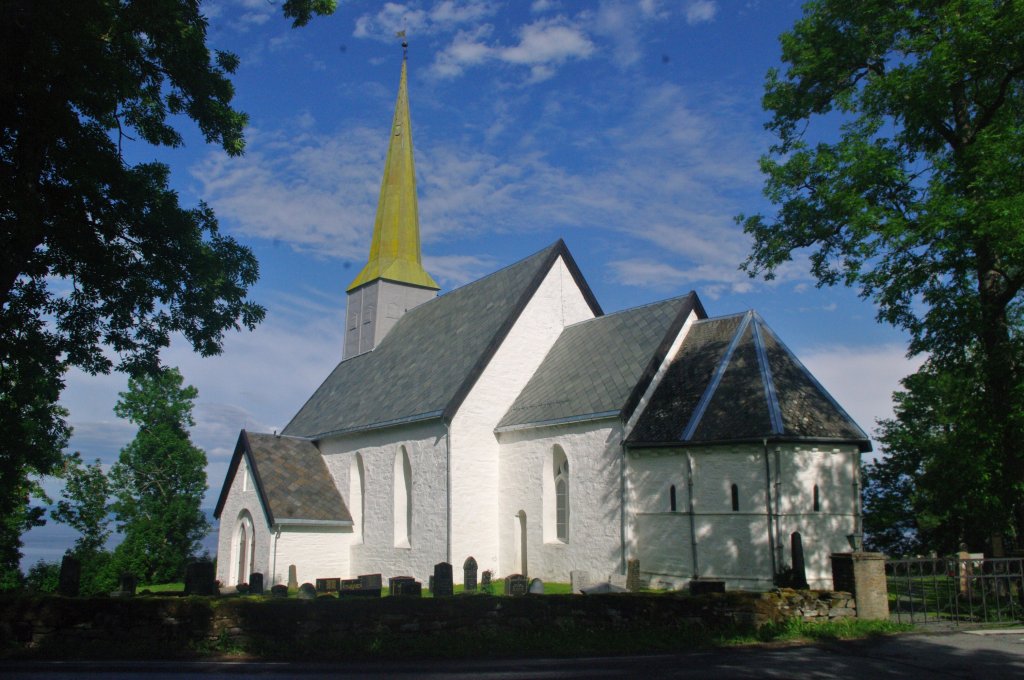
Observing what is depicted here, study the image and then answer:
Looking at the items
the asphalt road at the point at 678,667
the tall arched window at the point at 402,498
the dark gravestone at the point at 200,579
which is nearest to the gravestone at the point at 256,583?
the dark gravestone at the point at 200,579

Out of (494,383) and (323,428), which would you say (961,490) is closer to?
(494,383)

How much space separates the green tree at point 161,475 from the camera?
4112cm

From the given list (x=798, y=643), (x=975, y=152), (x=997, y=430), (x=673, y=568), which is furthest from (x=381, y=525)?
(x=975, y=152)

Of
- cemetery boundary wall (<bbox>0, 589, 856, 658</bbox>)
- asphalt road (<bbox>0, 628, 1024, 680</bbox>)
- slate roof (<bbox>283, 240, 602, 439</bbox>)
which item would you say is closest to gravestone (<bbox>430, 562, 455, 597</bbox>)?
cemetery boundary wall (<bbox>0, 589, 856, 658</bbox>)

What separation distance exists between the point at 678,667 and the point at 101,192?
1177 centimetres

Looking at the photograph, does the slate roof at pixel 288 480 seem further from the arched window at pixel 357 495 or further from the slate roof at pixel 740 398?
the slate roof at pixel 740 398

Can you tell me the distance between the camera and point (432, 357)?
87.8 ft

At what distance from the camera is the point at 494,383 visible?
23562 mm

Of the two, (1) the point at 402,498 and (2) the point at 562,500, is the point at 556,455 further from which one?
(1) the point at 402,498

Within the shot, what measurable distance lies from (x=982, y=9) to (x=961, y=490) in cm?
906

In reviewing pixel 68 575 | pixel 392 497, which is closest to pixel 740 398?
pixel 392 497

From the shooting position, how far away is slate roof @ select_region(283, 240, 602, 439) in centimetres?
2375

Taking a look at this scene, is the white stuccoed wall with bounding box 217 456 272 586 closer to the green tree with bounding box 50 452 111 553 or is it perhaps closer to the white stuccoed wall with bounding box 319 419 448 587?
the white stuccoed wall with bounding box 319 419 448 587

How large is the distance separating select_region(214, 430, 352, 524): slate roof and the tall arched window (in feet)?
8.56
